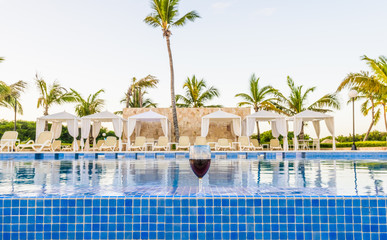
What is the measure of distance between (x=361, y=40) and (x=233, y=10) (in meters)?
6.94

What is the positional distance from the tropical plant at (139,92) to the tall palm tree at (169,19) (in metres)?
4.90

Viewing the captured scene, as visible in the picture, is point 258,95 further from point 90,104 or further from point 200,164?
point 200,164

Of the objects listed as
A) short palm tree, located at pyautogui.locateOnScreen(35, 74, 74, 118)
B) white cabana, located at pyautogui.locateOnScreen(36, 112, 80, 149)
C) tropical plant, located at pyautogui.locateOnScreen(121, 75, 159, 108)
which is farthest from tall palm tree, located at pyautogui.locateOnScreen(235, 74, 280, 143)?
short palm tree, located at pyautogui.locateOnScreen(35, 74, 74, 118)

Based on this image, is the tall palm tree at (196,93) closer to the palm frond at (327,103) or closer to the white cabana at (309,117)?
the palm frond at (327,103)

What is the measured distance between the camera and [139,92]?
25.0 m

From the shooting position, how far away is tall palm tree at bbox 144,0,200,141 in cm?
1791

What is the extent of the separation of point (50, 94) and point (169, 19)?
8.73 m

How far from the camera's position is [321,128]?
17.4 metres

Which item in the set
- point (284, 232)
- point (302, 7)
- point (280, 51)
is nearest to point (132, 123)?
point (280, 51)

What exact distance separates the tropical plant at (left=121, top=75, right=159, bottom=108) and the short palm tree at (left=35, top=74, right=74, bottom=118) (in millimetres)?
4529

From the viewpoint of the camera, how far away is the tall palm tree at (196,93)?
904 inches

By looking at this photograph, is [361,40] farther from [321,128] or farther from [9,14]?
[9,14]

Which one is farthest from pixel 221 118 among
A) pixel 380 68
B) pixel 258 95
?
pixel 380 68

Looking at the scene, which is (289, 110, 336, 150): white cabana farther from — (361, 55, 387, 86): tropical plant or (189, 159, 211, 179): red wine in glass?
(189, 159, 211, 179): red wine in glass
